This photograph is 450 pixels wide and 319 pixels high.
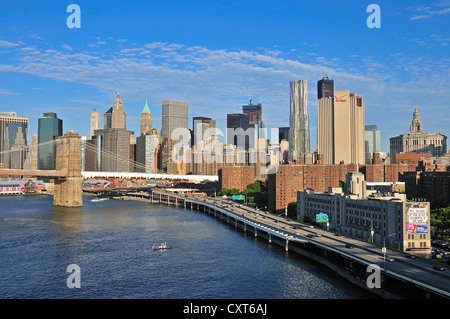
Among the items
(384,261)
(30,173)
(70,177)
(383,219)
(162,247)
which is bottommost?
(162,247)

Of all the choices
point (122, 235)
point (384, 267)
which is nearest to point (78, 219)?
point (122, 235)

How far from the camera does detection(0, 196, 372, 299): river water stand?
42969mm

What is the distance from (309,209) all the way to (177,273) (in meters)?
49.6

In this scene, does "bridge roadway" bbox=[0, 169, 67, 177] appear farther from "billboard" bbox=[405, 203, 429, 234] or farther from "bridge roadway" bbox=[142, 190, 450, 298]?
"billboard" bbox=[405, 203, 429, 234]

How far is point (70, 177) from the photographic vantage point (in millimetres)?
140250

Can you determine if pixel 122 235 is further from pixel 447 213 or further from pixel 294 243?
pixel 447 213

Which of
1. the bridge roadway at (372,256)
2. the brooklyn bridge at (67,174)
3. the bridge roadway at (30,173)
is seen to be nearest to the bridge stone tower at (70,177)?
the brooklyn bridge at (67,174)

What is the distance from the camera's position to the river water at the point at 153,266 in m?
43.0

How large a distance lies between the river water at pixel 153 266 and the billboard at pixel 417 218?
1491cm

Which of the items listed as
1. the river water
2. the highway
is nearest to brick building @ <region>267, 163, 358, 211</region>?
the river water

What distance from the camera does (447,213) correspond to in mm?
81938

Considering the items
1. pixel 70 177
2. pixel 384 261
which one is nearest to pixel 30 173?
pixel 70 177

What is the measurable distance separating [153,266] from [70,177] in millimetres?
97521

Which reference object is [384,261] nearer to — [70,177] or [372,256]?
[372,256]
